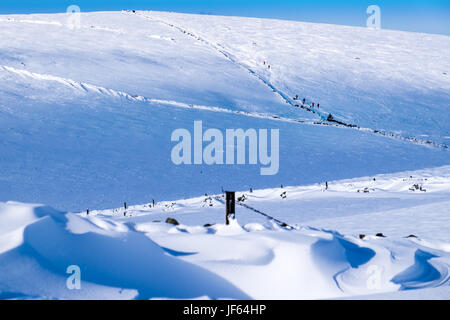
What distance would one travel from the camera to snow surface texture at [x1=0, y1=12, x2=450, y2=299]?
183 inches

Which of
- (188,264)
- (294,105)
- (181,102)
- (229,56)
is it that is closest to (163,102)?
(181,102)

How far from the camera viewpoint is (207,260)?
5.00 m

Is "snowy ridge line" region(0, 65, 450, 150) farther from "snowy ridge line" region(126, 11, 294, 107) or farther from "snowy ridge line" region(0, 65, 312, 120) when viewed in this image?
"snowy ridge line" region(126, 11, 294, 107)

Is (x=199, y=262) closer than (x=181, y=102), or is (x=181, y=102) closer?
(x=199, y=262)

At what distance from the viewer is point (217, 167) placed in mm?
18641

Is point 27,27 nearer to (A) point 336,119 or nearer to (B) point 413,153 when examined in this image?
(A) point 336,119

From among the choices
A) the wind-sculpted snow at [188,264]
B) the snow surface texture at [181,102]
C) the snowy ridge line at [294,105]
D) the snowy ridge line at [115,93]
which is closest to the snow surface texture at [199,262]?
the wind-sculpted snow at [188,264]

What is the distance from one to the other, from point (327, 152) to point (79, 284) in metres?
19.0

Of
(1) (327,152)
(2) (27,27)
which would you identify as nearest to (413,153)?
(1) (327,152)

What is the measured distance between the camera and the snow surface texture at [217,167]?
15.3 feet

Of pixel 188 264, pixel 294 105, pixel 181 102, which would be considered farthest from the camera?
pixel 294 105

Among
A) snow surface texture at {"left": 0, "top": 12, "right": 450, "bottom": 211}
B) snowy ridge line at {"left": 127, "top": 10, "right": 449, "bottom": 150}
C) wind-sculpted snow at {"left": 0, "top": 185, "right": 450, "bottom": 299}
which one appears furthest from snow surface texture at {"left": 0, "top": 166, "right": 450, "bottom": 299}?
A: snowy ridge line at {"left": 127, "top": 10, "right": 449, "bottom": 150}

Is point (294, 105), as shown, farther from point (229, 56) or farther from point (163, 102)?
point (229, 56)

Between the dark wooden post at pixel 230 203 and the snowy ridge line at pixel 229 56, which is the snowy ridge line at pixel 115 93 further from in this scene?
the dark wooden post at pixel 230 203
